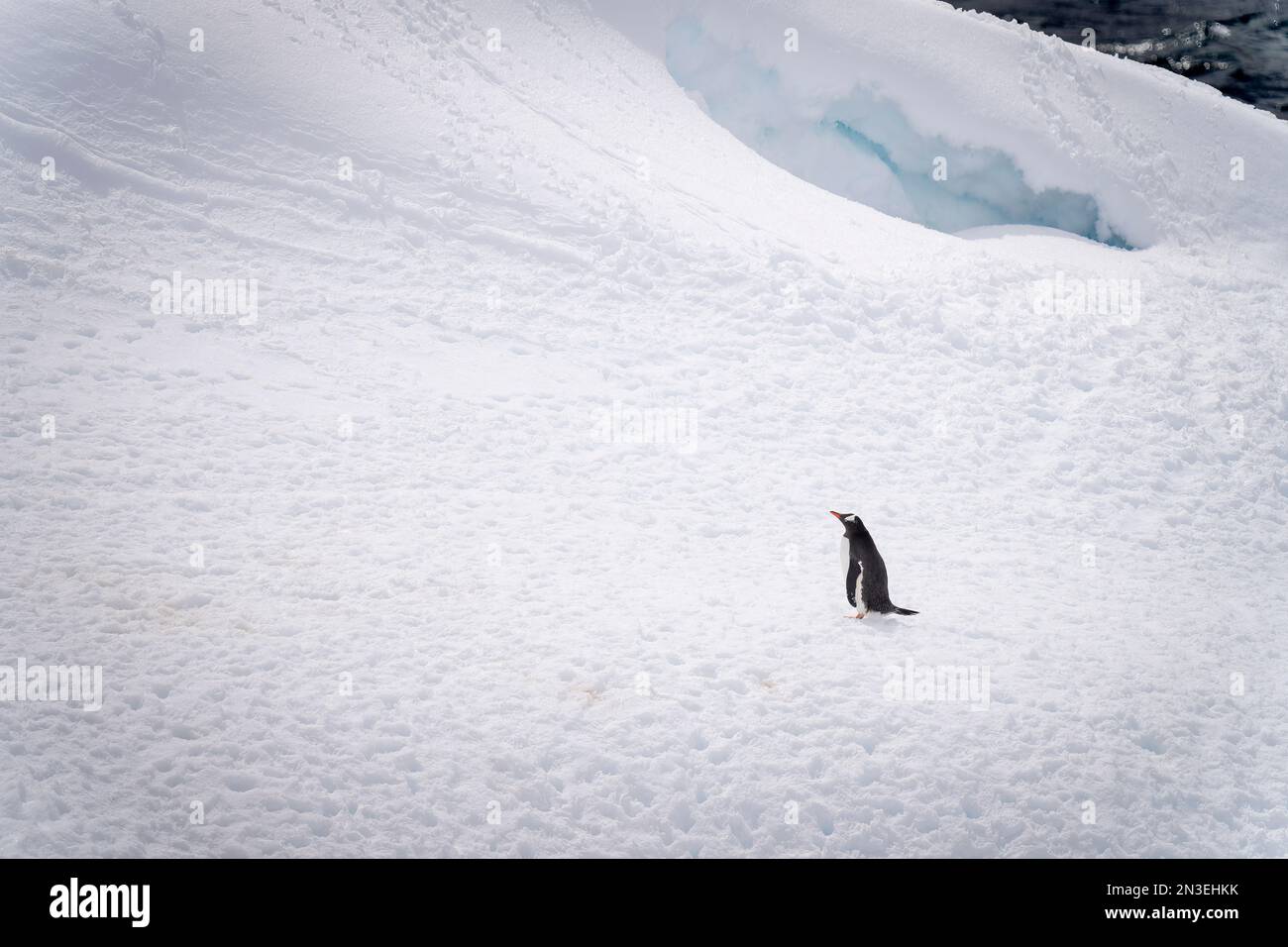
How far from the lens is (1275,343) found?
9633 millimetres

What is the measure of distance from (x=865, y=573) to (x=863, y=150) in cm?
747

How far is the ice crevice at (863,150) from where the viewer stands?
38.1 feet

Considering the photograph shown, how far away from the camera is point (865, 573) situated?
6.22 m

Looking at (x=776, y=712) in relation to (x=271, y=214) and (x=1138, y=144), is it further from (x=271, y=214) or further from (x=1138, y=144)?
(x=1138, y=144)

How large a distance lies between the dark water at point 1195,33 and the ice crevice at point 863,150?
31.5 feet

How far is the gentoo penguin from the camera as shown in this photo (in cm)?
621
